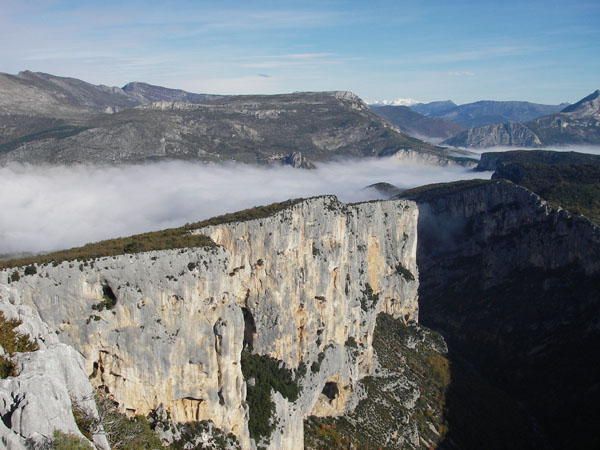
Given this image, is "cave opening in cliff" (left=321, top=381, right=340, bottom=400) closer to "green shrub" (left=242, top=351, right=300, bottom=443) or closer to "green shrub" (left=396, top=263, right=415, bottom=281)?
"green shrub" (left=242, top=351, right=300, bottom=443)

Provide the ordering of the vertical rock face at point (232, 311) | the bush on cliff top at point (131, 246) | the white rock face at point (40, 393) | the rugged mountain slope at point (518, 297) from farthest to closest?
the rugged mountain slope at point (518, 297)
the bush on cliff top at point (131, 246)
the vertical rock face at point (232, 311)
the white rock face at point (40, 393)

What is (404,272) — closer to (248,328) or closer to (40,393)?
(248,328)

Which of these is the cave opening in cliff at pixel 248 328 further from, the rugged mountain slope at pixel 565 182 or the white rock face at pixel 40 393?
the rugged mountain slope at pixel 565 182

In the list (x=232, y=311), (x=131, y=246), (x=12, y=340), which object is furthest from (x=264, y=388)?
(x=12, y=340)

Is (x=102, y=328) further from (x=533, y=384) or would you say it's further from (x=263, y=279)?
(x=533, y=384)

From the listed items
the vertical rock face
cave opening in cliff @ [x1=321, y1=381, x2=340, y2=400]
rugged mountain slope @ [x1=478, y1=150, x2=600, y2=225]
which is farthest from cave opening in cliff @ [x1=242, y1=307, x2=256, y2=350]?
rugged mountain slope @ [x1=478, y1=150, x2=600, y2=225]

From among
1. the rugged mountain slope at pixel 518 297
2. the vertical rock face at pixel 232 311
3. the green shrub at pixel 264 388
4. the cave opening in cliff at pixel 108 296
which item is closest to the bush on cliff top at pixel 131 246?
the vertical rock face at pixel 232 311

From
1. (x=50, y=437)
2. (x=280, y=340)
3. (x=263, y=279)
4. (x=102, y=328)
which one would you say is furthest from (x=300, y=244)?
(x=50, y=437)
